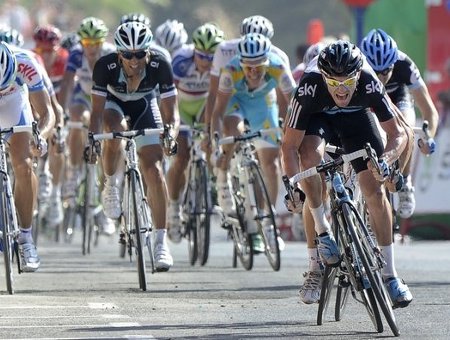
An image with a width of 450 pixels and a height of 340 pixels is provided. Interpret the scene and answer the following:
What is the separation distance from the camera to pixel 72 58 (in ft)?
62.6

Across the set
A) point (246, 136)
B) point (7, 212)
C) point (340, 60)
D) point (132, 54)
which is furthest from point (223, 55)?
point (340, 60)

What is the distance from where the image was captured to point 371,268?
1049cm

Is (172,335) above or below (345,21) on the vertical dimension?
below

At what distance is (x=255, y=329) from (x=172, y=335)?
62 centimetres

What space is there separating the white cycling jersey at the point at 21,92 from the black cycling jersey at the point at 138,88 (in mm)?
472

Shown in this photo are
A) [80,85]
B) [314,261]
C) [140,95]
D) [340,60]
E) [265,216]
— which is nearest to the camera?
[340,60]

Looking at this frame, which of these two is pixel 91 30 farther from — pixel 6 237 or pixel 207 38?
pixel 6 237

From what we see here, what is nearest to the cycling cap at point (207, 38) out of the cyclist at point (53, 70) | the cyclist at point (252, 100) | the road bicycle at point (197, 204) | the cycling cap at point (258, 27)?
the cycling cap at point (258, 27)

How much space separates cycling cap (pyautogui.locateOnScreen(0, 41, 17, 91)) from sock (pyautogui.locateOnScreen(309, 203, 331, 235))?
3068mm

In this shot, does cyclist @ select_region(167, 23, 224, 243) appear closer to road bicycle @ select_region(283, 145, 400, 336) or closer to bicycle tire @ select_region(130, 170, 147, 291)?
bicycle tire @ select_region(130, 170, 147, 291)

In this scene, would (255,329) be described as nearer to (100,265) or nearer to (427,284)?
(427,284)

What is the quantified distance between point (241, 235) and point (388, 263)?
5.08 m

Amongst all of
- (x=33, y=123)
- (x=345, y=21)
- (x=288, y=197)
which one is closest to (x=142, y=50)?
(x=33, y=123)

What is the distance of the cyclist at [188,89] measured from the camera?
56.3 feet
